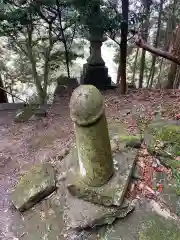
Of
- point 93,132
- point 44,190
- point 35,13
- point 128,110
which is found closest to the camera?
point 93,132

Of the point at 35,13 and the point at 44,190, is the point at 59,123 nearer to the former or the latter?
the point at 44,190

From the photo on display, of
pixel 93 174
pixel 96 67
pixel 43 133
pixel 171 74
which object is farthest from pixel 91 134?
pixel 171 74

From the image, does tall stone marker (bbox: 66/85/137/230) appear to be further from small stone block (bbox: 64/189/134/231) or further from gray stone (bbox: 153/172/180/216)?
gray stone (bbox: 153/172/180/216)

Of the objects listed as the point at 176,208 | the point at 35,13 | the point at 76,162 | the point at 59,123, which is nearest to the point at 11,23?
the point at 35,13

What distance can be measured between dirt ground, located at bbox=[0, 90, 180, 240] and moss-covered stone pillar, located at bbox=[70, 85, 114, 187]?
140cm

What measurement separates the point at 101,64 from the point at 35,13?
2.52 m

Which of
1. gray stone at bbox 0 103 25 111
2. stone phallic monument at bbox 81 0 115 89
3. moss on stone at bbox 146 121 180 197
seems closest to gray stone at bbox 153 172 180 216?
moss on stone at bbox 146 121 180 197

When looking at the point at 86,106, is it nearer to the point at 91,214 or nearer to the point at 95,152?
the point at 95,152

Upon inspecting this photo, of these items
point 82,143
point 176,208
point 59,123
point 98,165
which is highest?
point 82,143

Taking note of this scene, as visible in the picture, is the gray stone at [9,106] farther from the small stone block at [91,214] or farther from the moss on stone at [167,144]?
the small stone block at [91,214]

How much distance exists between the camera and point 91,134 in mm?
3246

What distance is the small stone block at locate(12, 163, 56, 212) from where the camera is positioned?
3.84 metres

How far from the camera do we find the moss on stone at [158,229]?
3133 mm

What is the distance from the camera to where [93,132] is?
3.24 metres
